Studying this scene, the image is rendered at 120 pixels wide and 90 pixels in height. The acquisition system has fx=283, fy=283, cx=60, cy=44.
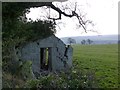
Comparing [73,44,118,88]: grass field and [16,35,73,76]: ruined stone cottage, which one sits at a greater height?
[16,35,73,76]: ruined stone cottage

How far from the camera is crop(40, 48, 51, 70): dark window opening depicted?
2291 cm

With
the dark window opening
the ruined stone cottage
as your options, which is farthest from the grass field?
the dark window opening

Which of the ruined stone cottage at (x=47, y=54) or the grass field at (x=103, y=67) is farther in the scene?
the ruined stone cottage at (x=47, y=54)

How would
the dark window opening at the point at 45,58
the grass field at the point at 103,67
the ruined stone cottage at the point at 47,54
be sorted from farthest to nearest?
the dark window opening at the point at 45,58
the ruined stone cottage at the point at 47,54
the grass field at the point at 103,67

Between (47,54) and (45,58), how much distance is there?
0.50 metres

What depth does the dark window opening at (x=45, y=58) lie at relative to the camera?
22.9 m

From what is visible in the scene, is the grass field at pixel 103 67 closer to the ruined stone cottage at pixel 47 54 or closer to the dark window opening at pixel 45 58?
the ruined stone cottage at pixel 47 54

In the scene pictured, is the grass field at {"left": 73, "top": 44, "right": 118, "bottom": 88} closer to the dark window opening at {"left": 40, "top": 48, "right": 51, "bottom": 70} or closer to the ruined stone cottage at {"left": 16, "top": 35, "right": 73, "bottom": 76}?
the ruined stone cottage at {"left": 16, "top": 35, "right": 73, "bottom": 76}

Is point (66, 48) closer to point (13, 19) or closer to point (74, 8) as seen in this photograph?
point (74, 8)

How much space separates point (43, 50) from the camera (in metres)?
23.9

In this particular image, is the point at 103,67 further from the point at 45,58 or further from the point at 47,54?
the point at 45,58

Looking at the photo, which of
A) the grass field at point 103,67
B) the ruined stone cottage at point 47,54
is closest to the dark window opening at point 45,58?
the ruined stone cottage at point 47,54

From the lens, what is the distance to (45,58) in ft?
79.2

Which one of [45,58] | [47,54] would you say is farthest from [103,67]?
[45,58]
